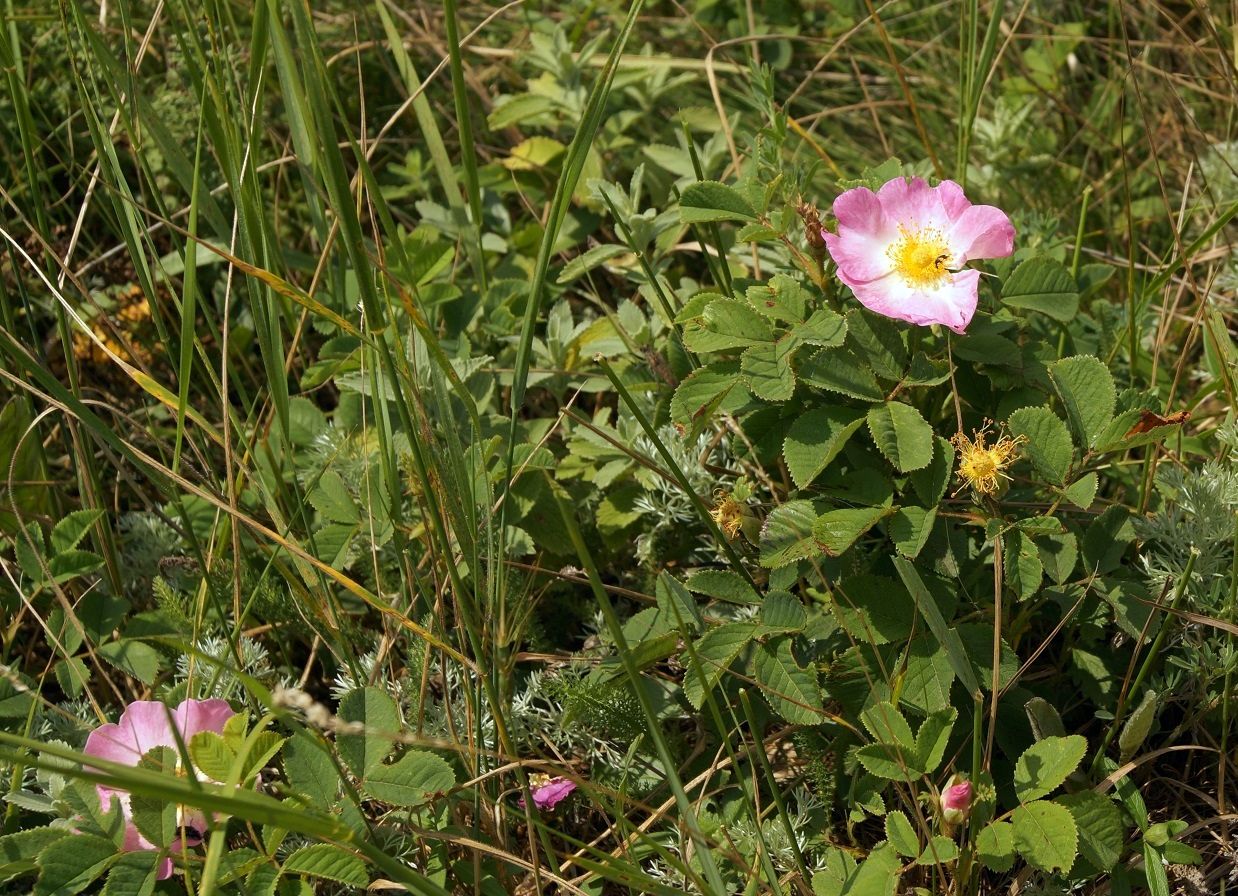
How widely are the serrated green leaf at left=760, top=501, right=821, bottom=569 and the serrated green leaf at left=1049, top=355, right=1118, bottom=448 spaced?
327mm

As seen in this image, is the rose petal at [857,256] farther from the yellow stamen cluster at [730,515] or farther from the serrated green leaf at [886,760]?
the serrated green leaf at [886,760]

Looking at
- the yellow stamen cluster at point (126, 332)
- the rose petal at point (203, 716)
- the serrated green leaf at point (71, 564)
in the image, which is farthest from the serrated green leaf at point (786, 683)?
the yellow stamen cluster at point (126, 332)

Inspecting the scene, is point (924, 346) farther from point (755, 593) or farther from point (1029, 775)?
point (1029, 775)

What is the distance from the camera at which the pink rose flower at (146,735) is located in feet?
4.65

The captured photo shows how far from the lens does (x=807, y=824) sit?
1509mm

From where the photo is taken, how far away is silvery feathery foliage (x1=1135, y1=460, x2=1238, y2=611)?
4.88 feet

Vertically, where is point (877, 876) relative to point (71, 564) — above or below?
below

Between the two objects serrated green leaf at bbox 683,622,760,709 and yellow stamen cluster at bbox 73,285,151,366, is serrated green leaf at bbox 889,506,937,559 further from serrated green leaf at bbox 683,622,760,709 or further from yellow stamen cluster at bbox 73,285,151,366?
yellow stamen cluster at bbox 73,285,151,366

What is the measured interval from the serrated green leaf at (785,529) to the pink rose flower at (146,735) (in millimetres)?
690

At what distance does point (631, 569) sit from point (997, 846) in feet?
2.50

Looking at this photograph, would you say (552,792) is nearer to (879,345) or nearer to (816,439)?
(816,439)

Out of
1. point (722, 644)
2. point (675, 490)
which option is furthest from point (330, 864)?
point (675, 490)

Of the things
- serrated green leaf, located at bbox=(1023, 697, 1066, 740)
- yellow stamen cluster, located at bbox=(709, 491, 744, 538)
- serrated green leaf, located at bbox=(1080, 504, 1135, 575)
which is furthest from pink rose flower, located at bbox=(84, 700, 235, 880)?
serrated green leaf, located at bbox=(1080, 504, 1135, 575)

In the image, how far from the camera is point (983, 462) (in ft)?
4.42
